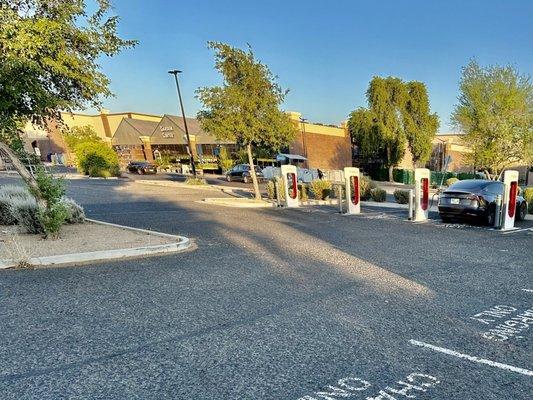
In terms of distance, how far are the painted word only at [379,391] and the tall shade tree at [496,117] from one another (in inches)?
990

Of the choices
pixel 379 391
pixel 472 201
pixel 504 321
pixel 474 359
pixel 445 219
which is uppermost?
pixel 379 391

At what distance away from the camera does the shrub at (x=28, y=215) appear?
8766 mm

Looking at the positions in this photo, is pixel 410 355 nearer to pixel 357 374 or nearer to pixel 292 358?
pixel 357 374

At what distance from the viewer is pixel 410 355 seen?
3324 mm

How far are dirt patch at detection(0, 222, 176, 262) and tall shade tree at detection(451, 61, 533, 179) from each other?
78.1 ft

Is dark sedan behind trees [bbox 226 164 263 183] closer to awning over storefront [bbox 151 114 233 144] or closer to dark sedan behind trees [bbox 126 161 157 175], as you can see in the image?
dark sedan behind trees [bbox 126 161 157 175]

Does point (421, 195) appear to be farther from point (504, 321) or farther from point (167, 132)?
point (167, 132)

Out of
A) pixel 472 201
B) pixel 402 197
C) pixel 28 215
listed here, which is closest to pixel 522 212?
pixel 472 201

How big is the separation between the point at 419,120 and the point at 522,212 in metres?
30.4

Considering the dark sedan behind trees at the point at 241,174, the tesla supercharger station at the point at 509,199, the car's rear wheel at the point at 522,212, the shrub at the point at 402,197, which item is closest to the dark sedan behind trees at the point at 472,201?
the tesla supercharger station at the point at 509,199

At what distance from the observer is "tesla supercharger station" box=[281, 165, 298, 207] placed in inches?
657

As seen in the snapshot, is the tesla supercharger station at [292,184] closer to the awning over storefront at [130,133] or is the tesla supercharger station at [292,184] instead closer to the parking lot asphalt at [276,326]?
the parking lot asphalt at [276,326]

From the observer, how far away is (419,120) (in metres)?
40.4

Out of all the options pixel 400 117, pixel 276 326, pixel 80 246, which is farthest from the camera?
pixel 400 117
